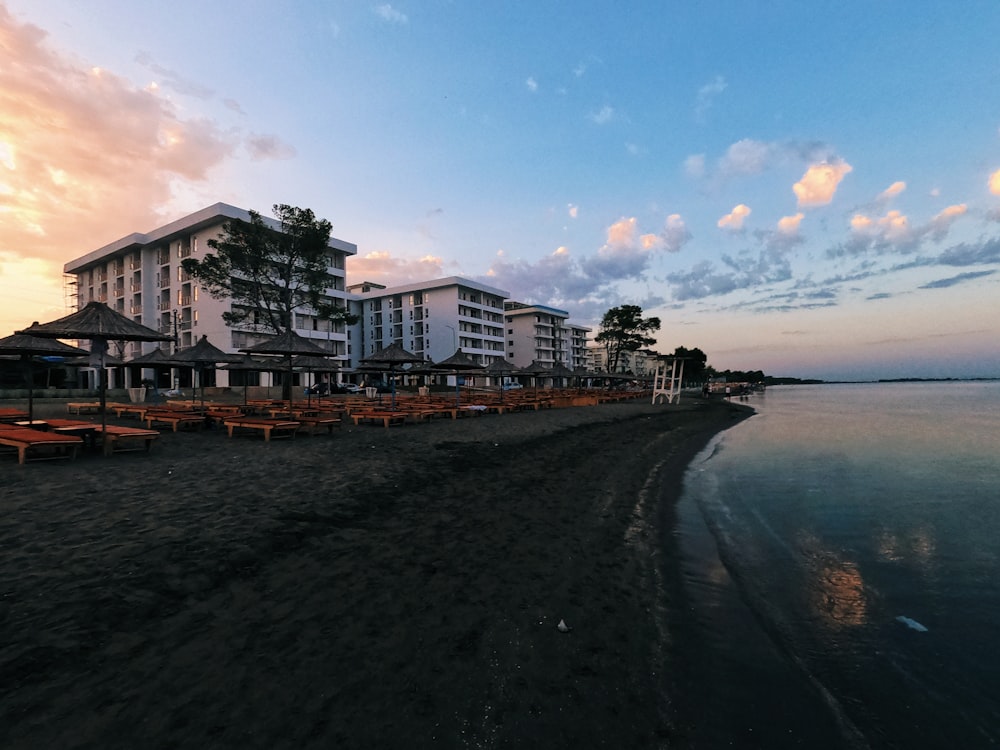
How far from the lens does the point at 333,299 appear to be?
55875 mm

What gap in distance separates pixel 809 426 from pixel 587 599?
32.0 m

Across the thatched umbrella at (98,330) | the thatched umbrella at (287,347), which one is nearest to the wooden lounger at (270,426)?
the thatched umbrella at (287,347)

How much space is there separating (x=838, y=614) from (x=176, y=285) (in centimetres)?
6176

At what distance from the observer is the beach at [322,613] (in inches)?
114

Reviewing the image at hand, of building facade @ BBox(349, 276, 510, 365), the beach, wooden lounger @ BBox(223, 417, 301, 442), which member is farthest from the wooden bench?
building facade @ BBox(349, 276, 510, 365)

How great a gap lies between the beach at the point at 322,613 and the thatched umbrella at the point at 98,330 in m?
2.66

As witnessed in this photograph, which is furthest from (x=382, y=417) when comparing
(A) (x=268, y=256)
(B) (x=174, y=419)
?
(A) (x=268, y=256)

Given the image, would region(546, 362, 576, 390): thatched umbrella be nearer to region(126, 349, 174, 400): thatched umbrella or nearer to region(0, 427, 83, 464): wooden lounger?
region(126, 349, 174, 400): thatched umbrella

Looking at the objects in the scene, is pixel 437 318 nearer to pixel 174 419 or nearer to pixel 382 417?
pixel 382 417

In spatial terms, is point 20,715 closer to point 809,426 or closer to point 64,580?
point 64,580

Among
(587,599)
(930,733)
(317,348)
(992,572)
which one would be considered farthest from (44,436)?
(992,572)

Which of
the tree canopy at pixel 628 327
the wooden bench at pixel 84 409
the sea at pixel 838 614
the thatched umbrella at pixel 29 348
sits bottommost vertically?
the sea at pixel 838 614

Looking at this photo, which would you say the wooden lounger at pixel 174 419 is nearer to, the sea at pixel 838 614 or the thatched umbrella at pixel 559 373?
the sea at pixel 838 614

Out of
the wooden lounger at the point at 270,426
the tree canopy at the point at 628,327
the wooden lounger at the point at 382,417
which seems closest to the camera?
the wooden lounger at the point at 270,426
